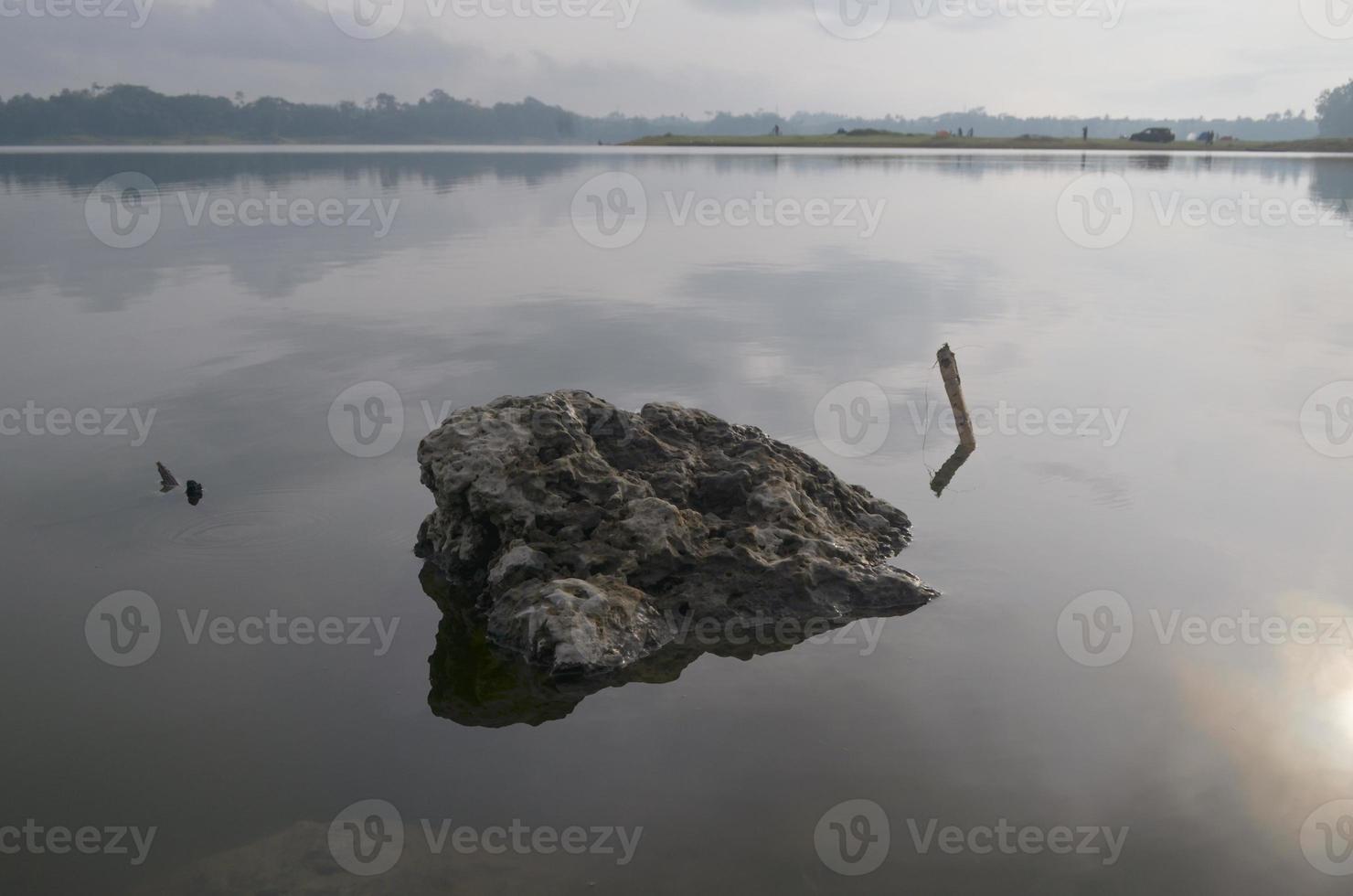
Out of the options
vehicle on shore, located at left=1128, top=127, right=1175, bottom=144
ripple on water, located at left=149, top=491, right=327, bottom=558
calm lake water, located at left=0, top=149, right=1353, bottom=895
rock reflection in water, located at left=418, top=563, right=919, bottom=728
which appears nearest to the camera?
calm lake water, located at left=0, top=149, right=1353, bottom=895

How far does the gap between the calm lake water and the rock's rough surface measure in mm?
540

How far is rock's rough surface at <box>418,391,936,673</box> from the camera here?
9336mm

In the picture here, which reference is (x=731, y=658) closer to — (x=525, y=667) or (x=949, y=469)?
(x=525, y=667)

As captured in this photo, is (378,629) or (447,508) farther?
(447,508)

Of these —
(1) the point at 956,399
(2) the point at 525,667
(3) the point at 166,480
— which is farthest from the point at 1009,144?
(2) the point at 525,667

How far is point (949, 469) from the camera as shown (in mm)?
13867

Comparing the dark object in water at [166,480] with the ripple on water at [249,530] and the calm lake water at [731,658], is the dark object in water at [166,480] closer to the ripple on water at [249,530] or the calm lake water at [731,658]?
the calm lake water at [731,658]

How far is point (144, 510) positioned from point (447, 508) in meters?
4.11

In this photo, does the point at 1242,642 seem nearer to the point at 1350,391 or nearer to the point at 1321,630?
the point at 1321,630

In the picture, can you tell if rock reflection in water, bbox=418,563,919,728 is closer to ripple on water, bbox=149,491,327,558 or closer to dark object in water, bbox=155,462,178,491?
ripple on water, bbox=149,491,327,558

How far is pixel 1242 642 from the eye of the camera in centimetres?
944

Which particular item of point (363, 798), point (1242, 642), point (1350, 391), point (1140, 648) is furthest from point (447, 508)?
point (1350, 391)

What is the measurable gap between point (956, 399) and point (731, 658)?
276 inches

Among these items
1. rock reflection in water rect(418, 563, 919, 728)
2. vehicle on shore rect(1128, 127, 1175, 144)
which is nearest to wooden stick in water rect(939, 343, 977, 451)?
rock reflection in water rect(418, 563, 919, 728)
